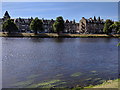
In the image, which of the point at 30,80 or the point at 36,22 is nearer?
the point at 30,80

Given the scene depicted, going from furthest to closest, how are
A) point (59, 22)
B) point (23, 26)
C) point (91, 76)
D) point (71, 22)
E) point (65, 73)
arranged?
point (71, 22), point (23, 26), point (59, 22), point (65, 73), point (91, 76)

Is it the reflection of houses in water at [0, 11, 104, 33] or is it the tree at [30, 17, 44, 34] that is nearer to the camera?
the tree at [30, 17, 44, 34]

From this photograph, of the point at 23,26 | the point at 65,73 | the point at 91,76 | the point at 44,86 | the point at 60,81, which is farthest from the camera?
the point at 23,26

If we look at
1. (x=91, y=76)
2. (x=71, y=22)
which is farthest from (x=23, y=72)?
(x=71, y=22)

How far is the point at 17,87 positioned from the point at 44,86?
2453 millimetres

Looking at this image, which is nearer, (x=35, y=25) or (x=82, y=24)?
(x=35, y=25)

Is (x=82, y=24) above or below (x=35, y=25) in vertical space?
above

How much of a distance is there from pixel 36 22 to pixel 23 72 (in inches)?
3800

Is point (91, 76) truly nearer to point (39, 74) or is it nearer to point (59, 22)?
point (39, 74)

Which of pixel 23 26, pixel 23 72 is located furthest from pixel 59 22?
pixel 23 72

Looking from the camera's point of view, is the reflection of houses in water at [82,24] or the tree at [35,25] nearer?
the tree at [35,25]

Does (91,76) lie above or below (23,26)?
below

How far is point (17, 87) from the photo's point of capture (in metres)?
13.8

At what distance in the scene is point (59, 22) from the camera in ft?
362
